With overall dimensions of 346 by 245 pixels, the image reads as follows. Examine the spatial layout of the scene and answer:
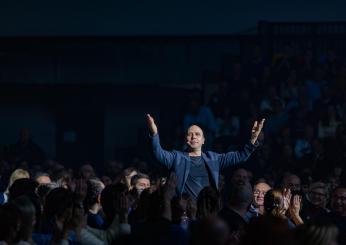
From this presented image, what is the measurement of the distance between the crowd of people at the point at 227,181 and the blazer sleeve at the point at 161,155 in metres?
0.01

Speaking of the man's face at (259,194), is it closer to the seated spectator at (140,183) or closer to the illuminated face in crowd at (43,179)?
the seated spectator at (140,183)

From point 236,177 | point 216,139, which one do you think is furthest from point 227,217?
point 216,139

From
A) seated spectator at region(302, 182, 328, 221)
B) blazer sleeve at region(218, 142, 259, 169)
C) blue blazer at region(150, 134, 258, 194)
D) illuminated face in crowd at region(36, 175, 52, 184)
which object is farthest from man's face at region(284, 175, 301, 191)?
illuminated face in crowd at region(36, 175, 52, 184)

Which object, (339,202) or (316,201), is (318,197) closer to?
(316,201)

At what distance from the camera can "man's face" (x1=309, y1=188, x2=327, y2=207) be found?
11348 millimetres

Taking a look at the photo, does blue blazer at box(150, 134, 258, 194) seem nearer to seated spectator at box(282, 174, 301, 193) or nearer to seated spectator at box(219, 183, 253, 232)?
seated spectator at box(282, 174, 301, 193)

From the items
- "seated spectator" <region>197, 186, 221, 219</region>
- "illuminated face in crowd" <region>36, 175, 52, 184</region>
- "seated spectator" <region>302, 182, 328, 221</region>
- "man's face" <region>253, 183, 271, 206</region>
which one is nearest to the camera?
"seated spectator" <region>197, 186, 221, 219</region>

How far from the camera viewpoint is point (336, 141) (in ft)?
57.1

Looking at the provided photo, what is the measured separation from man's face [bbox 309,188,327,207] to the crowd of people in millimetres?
18

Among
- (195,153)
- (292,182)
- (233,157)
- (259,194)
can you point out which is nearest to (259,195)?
(259,194)

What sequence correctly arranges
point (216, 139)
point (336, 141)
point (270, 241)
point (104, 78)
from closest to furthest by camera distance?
point (270, 241) → point (336, 141) → point (216, 139) → point (104, 78)

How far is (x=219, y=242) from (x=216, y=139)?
12.6 meters

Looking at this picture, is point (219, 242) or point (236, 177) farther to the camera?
point (236, 177)

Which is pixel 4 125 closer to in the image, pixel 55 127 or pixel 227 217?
pixel 55 127
